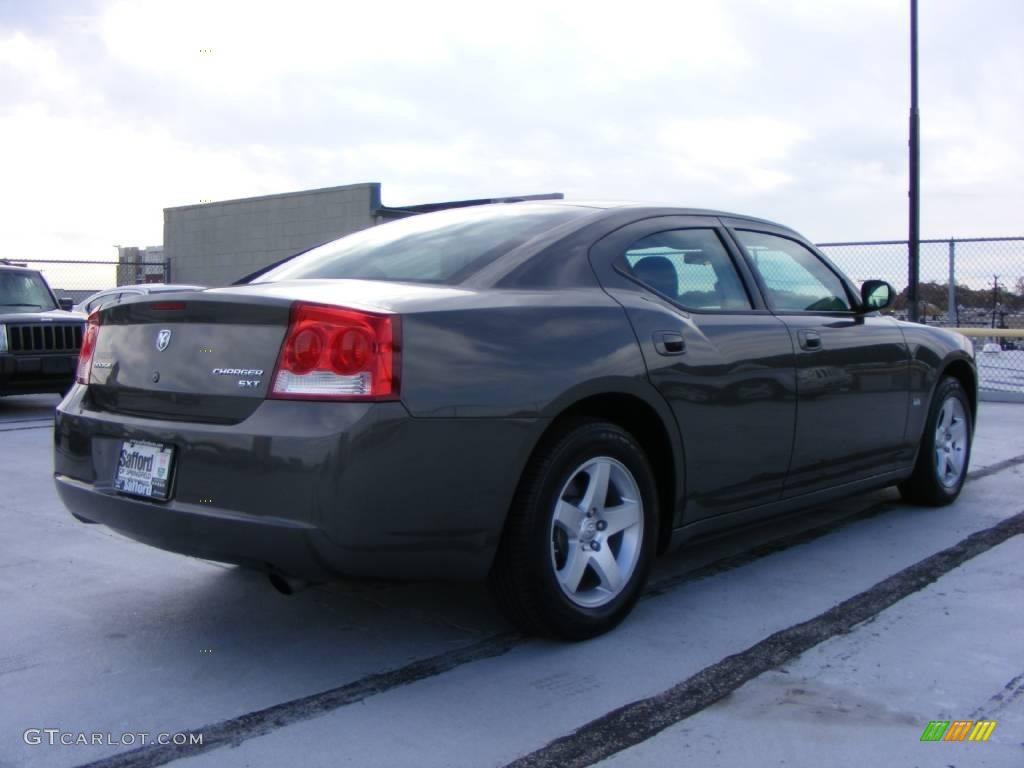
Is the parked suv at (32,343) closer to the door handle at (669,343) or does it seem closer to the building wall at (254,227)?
the door handle at (669,343)

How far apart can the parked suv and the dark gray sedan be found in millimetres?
7323

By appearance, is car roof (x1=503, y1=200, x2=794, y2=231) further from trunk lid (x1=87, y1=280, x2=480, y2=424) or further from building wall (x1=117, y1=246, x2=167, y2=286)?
building wall (x1=117, y1=246, x2=167, y2=286)

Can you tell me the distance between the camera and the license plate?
131 inches

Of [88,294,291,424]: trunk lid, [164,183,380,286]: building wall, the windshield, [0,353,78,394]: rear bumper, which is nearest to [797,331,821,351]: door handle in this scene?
[88,294,291,424]: trunk lid

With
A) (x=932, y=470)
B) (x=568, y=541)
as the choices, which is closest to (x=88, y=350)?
(x=568, y=541)

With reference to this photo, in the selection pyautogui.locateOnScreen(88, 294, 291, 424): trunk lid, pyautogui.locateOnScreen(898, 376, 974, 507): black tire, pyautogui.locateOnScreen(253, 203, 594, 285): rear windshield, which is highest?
pyautogui.locateOnScreen(253, 203, 594, 285): rear windshield

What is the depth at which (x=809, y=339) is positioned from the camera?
184 inches

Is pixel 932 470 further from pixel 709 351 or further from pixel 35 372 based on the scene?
pixel 35 372

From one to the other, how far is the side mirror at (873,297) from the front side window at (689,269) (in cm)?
102

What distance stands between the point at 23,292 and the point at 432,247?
29.9ft

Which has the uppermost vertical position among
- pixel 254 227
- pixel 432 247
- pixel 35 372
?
pixel 254 227

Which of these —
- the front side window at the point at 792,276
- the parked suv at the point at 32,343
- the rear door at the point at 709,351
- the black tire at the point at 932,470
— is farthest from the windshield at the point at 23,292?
the black tire at the point at 932,470

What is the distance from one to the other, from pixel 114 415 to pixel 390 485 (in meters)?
1.10

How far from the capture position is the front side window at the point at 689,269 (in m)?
4.14
